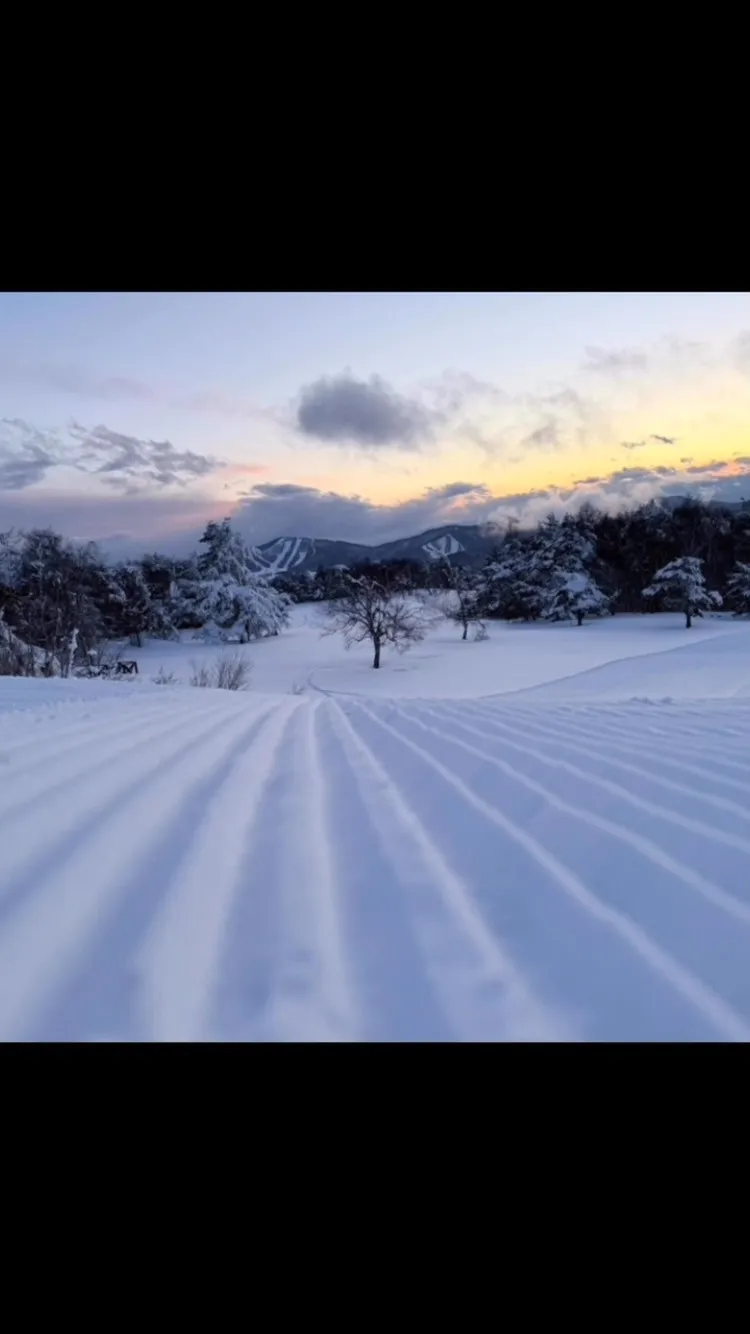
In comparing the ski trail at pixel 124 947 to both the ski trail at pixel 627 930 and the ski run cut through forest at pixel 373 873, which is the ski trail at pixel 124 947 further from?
the ski trail at pixel 627 930

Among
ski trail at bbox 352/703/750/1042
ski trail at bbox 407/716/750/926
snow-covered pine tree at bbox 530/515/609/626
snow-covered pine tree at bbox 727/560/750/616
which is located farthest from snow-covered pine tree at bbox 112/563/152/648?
ski trail at bbox 352/703/750/1042

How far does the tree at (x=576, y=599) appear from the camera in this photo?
20.8 meters

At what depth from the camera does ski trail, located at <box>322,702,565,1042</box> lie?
2.93 feet

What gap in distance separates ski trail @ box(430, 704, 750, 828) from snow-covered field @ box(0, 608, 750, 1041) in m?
0.02

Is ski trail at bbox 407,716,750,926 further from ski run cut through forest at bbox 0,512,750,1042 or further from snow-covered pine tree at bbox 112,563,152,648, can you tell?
snow-covered pine tree at bbox 112,563,152,648

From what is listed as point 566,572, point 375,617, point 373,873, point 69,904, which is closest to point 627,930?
point 373,873

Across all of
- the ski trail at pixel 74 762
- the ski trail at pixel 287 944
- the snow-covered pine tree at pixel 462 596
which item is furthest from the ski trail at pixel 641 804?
the snow-covered pine tree at pixel 462 596

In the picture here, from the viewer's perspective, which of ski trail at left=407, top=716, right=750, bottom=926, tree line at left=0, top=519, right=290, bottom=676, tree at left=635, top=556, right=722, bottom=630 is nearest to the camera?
ski trail at left=407, top=716, right=750, bottom=926
